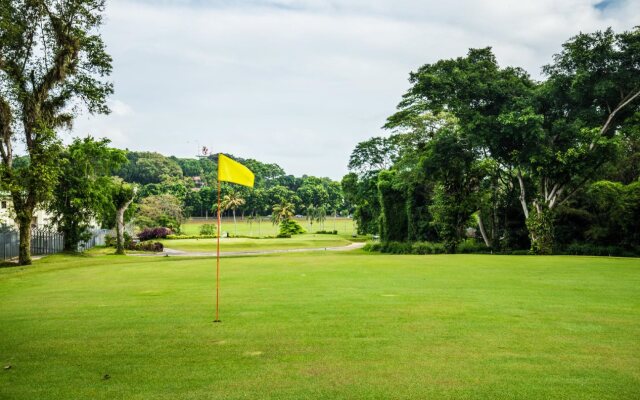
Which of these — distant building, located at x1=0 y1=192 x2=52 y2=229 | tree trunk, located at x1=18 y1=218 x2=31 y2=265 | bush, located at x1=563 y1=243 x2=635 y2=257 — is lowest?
bush, located at x1=563 y1=243 x2=635 y2=257

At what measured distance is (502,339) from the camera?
293 inches

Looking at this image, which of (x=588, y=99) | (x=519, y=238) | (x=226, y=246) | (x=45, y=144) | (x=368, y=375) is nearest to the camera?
(x=368, y=375)

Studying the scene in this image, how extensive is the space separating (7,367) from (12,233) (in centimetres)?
3360

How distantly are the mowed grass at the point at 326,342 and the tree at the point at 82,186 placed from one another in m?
23.0

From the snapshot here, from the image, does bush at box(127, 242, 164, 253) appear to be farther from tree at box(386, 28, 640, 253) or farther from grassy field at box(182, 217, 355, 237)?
grassy field at box(182, 217, 355, 237)

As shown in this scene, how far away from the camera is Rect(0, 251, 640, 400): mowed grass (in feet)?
17.9

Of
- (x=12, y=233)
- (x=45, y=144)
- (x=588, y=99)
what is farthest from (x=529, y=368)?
(x=12, y=233)

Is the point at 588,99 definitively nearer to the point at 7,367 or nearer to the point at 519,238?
the point at 519,238

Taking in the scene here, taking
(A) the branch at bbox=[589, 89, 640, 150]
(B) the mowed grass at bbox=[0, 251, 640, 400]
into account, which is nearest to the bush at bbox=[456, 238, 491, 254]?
(A) the branch at bbox=[589, 89, 640, 150]

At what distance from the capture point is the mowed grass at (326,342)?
215 inches

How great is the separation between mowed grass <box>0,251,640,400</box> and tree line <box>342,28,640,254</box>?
20.0 metres

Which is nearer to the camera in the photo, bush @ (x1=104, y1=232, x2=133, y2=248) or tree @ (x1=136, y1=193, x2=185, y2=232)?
bush @ (x1=104, y1=232, x2=133, y2=248)

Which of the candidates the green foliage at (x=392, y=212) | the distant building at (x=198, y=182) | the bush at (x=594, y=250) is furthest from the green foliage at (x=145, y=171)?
the bush at (x=594, y=250)

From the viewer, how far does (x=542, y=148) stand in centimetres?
3103
